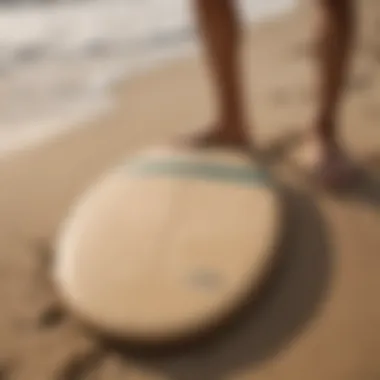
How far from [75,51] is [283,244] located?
0.86 meters

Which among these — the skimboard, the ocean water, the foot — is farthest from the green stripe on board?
the ocean water

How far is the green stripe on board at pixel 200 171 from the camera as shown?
1289 mm

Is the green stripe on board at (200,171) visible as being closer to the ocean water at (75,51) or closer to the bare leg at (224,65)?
the bare leg at (224,65)

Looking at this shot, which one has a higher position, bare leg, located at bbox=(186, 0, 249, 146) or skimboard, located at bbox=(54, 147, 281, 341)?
bare leg, located at bbox=(186, 0, 249, 146)

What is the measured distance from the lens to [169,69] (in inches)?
67.2

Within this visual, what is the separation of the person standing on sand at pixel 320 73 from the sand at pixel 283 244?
0.07m

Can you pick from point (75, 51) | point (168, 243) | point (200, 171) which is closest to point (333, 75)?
point (200, 171)

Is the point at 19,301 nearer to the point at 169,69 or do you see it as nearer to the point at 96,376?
the point at 96,376

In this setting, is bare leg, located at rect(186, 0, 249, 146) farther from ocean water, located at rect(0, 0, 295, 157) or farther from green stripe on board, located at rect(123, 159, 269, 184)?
ocean water, located at rect(0, 0, 295, 157)

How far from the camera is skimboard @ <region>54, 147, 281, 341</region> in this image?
1.09 metres

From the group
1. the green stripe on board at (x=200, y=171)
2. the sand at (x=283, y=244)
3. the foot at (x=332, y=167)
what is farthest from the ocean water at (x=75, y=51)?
the foot at (x=332, y=167)

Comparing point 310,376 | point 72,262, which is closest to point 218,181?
point 72,262

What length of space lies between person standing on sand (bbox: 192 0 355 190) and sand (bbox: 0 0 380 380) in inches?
2.9

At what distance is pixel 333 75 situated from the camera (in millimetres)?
1253
